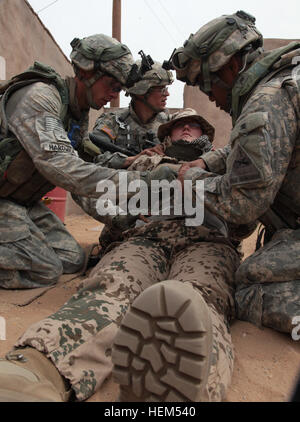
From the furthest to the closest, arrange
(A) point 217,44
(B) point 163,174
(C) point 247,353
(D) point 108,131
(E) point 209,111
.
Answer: (E) point 209,111 → (D) point 108,131 → (B) point 163,174 → (A) point 217,44 → (C) point 247,353

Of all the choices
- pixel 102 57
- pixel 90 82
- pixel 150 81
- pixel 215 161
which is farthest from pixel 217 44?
pixel 150 81

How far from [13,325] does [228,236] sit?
150 centimetres

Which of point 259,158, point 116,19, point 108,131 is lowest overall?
point 108,131

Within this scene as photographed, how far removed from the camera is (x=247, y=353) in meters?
1.88

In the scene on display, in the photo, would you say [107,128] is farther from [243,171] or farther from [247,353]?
[247,353]

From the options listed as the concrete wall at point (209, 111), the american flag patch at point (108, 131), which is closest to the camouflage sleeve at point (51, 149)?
the american flag patch at point (108, 131)

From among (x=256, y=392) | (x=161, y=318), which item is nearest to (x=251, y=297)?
(x=256, y=392)

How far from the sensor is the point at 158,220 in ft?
8.86

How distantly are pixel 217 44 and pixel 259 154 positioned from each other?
0.85 meters

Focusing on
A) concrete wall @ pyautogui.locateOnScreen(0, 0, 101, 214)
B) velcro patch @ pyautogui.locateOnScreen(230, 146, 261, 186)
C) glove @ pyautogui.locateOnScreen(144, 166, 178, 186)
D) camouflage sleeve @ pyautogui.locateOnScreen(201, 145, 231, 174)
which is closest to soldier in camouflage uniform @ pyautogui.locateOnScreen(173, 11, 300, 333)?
velcro patch @ pyautogui.locateOnScreen(230, 146, 261, 186)

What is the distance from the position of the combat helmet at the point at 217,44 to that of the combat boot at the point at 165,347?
1.62 metres

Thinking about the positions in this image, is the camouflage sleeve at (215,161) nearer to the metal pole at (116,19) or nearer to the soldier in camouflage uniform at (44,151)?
the soldier in camouflage uniform at (44,151)

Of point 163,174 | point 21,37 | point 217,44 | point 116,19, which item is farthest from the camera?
point 116,19

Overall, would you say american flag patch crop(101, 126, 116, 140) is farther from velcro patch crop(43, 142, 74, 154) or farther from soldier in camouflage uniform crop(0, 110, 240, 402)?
soldier in camouflage uniform crop(0, 110, 240, 402)
